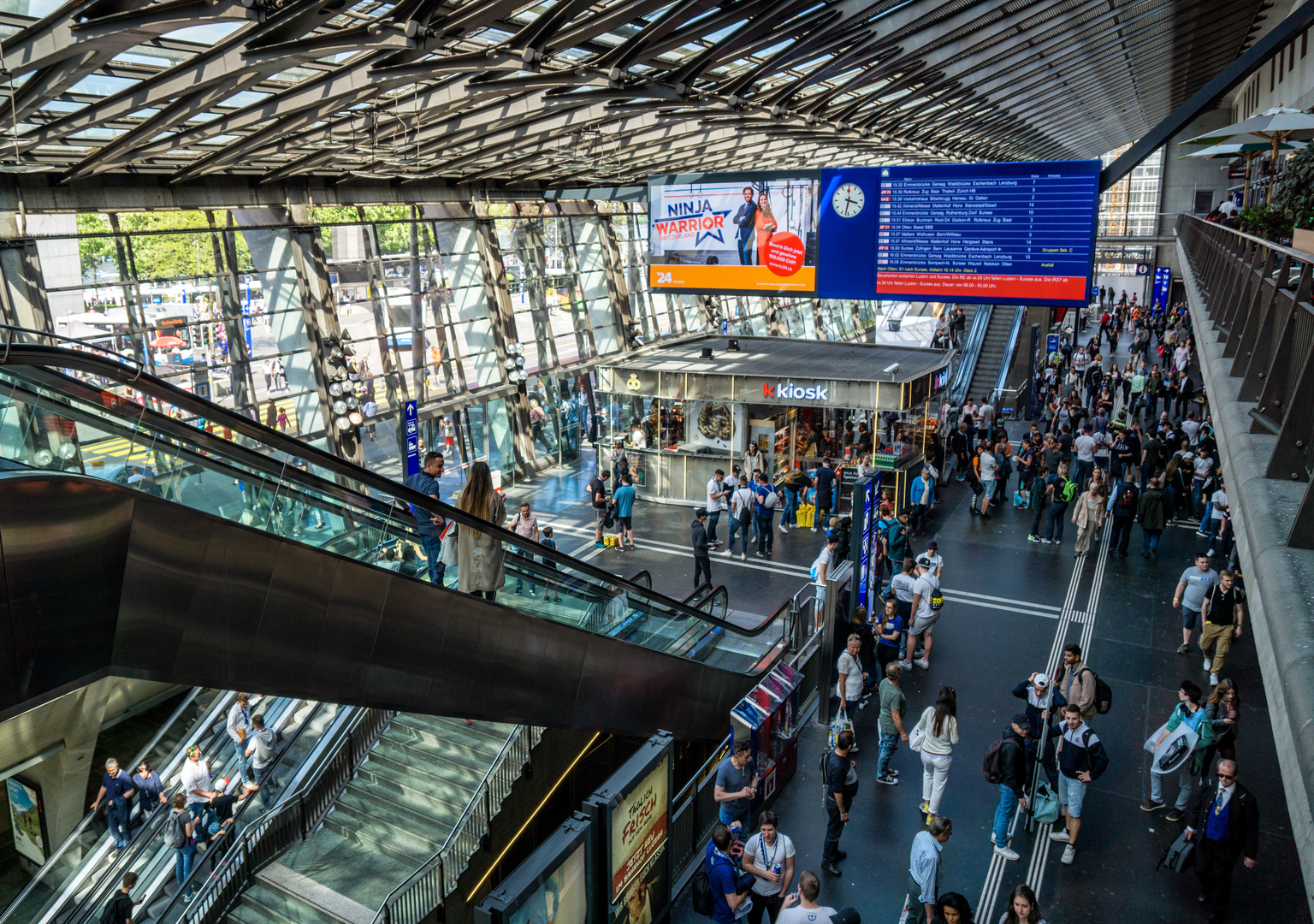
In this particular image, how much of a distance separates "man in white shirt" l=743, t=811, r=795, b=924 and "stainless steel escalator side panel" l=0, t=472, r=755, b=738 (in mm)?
2174

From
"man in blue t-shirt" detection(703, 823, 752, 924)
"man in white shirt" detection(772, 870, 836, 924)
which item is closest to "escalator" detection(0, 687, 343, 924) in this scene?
"man in blue t-shirt" detection(703, 823, 752, 924)

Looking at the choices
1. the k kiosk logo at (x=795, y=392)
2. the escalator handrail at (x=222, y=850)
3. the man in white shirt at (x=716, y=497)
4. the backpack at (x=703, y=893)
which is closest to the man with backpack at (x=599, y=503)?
the man in white shirt at (x=716, y=497)

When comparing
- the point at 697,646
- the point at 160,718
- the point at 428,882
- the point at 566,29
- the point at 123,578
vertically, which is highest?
the point at 566,29

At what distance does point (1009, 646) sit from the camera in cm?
1270

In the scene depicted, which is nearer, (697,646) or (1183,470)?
(697,646)

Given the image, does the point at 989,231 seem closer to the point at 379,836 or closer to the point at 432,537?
the point at 432,537

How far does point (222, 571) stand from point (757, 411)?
51.1 feet

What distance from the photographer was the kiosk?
1905cm

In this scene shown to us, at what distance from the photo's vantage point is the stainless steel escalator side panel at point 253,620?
15.7ft

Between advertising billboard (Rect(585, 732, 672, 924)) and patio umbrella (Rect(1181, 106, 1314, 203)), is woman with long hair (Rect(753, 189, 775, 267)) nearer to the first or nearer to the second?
patio umbrella (Rect(1181, 106, 1314, 203))

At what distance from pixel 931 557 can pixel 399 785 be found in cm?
697

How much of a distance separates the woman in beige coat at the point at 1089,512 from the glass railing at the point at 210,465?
10590mm

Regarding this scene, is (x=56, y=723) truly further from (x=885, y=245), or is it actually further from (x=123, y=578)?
(x=885, y=245)

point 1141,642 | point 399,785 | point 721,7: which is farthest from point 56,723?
point 1141,642
